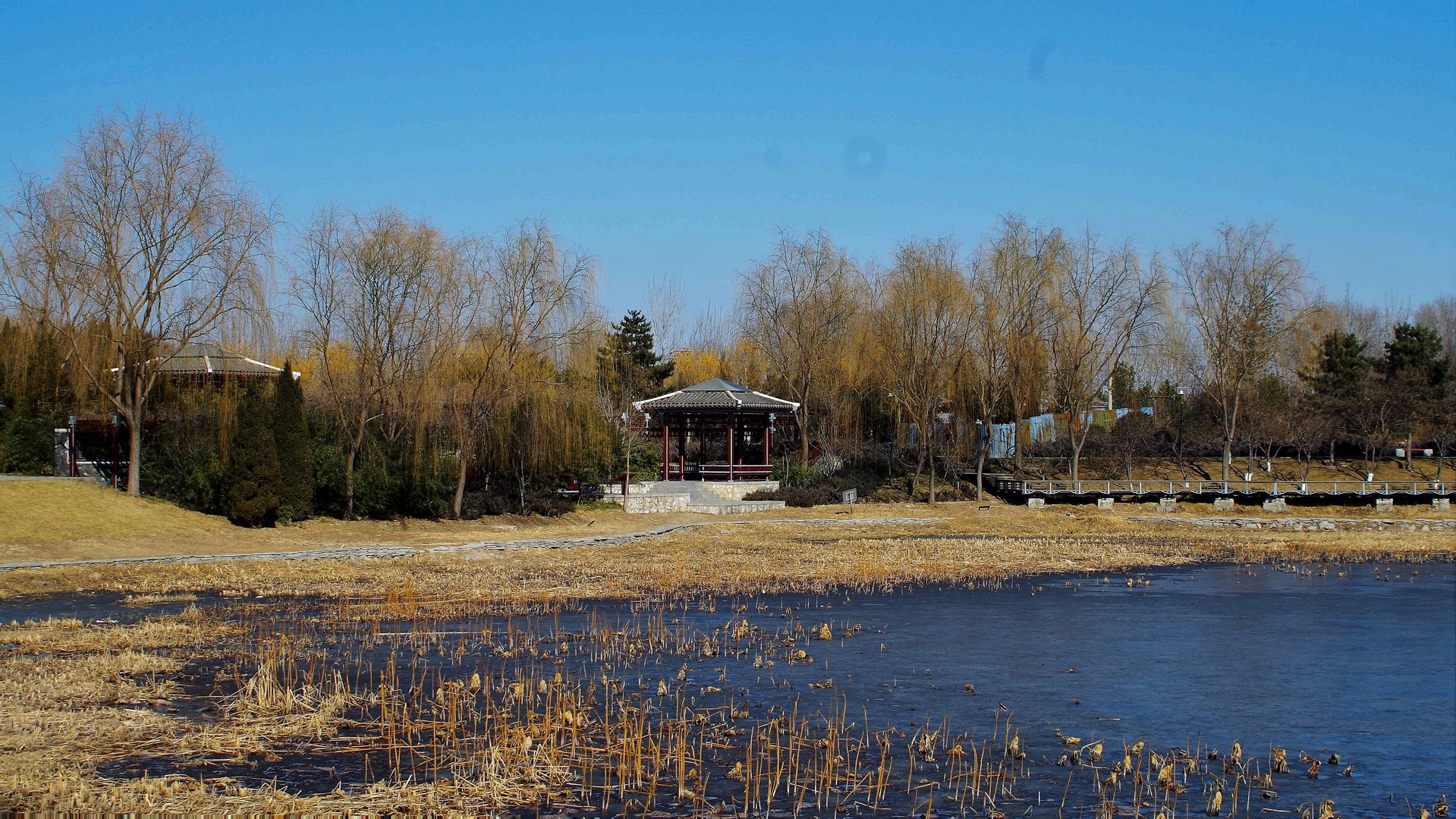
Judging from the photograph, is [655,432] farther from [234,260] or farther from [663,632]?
[663,632]

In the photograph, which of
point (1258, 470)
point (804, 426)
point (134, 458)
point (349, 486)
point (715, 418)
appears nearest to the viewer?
point (134, 458)

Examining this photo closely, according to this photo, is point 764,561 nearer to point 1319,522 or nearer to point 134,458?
point 134,458

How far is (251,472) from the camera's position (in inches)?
1091

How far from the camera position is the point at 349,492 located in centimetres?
3025

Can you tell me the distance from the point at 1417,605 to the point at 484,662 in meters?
14.4

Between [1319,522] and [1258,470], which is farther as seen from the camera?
[1258,470]

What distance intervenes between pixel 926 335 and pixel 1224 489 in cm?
1207

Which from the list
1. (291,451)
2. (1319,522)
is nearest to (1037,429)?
(1319,522)

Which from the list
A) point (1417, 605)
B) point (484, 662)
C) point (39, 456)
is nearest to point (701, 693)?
point (484, 662)

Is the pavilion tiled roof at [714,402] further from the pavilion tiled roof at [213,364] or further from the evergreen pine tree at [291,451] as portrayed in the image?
the evergreen pine tree at [291,451]

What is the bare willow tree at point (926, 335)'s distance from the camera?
44.2m

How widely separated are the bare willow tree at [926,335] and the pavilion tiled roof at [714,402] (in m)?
4.61

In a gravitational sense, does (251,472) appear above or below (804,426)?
below

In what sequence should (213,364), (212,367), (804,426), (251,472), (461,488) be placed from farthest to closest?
1. (804,426)
2. (461,488)
3. (213,364)
4. (212,367)
5. (251,472)
